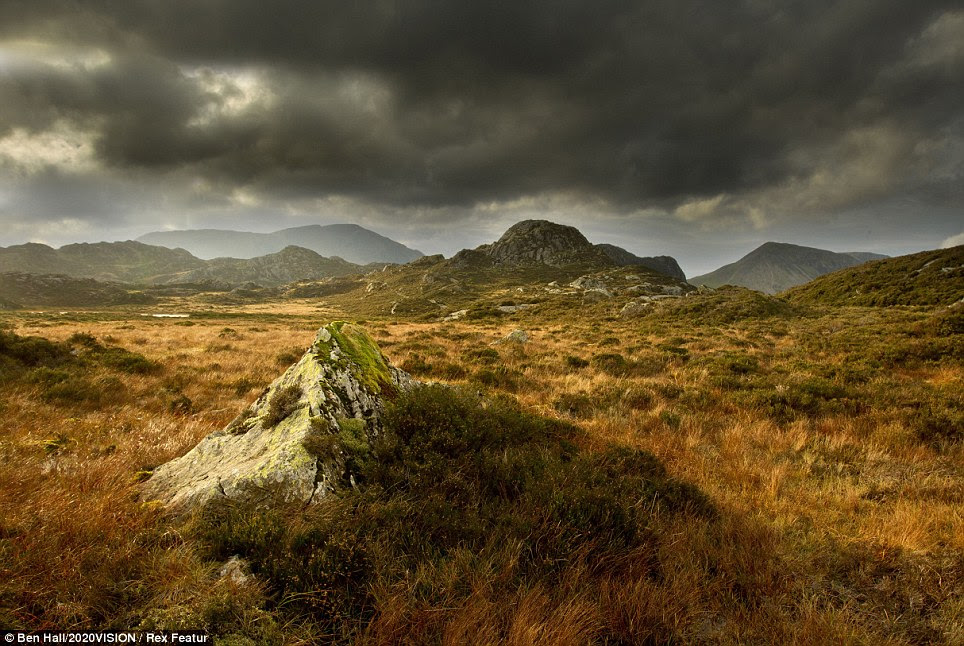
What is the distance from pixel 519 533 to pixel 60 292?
214 metres

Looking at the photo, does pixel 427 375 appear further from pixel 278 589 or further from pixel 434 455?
pixel 278 589

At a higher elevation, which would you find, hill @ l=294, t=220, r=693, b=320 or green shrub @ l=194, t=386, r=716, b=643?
hill @ l=294, t=220, r=693, b=320

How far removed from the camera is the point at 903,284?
45688 mm

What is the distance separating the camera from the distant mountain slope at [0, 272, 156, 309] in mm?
123644

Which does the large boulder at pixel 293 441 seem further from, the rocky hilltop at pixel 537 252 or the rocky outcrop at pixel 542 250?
the rocky outcrop at pixel 542 250

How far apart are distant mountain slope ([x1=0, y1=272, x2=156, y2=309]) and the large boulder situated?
163424 mm

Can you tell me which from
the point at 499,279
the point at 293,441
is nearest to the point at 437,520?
the point at 293,441

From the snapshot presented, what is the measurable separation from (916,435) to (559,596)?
7720mm

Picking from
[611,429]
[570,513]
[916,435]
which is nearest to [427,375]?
[611,429]

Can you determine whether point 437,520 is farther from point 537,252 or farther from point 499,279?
point 537,252

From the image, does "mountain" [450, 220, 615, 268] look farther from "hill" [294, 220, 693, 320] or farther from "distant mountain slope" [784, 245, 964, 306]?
"distant mountain slope" [784, 245, 964, 306]

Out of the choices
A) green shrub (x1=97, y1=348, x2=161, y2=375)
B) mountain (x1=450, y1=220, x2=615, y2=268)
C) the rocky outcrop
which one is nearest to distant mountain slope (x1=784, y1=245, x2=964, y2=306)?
green shrub (x1=97, y1=348, x2=161, y2=375)

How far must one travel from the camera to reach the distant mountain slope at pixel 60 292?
123644 millimetres

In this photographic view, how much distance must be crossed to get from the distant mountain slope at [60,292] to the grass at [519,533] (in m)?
165
